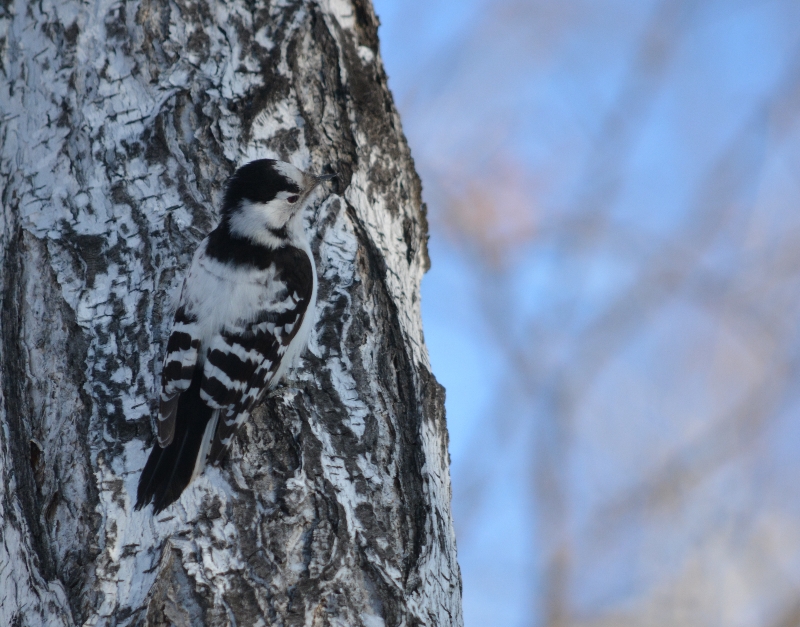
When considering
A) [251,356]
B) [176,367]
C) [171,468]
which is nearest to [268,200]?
[251,356]

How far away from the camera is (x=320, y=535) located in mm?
2523

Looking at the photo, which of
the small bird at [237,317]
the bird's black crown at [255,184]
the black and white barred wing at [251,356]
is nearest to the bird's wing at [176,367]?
the small bird at [237,317]

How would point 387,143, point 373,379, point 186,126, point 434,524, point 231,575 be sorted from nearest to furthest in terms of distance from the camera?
point 231,575, point 434,524, point 373,379, point 186,126, point 387,143

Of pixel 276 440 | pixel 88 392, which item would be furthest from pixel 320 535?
pixel 88 392

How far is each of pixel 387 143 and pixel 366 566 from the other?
186 cm

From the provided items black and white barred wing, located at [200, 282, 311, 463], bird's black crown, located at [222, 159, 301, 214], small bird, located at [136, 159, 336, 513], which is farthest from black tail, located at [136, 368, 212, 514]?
bird's black crown, located at [222, 159, 301, 214]

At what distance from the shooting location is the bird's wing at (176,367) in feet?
8.88

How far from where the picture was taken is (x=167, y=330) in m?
2.94

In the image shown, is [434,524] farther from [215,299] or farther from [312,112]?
[312,112]

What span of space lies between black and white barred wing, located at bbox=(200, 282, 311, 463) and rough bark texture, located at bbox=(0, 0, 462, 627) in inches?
4.5

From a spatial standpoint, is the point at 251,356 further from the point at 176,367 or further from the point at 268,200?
the point at 268,200

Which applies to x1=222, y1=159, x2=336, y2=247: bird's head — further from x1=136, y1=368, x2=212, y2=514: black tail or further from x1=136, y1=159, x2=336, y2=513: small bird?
x1=136, y1=368, x2=212, y2=514: black tail

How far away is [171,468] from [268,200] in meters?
1.30

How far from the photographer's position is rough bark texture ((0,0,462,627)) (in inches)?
96.3
